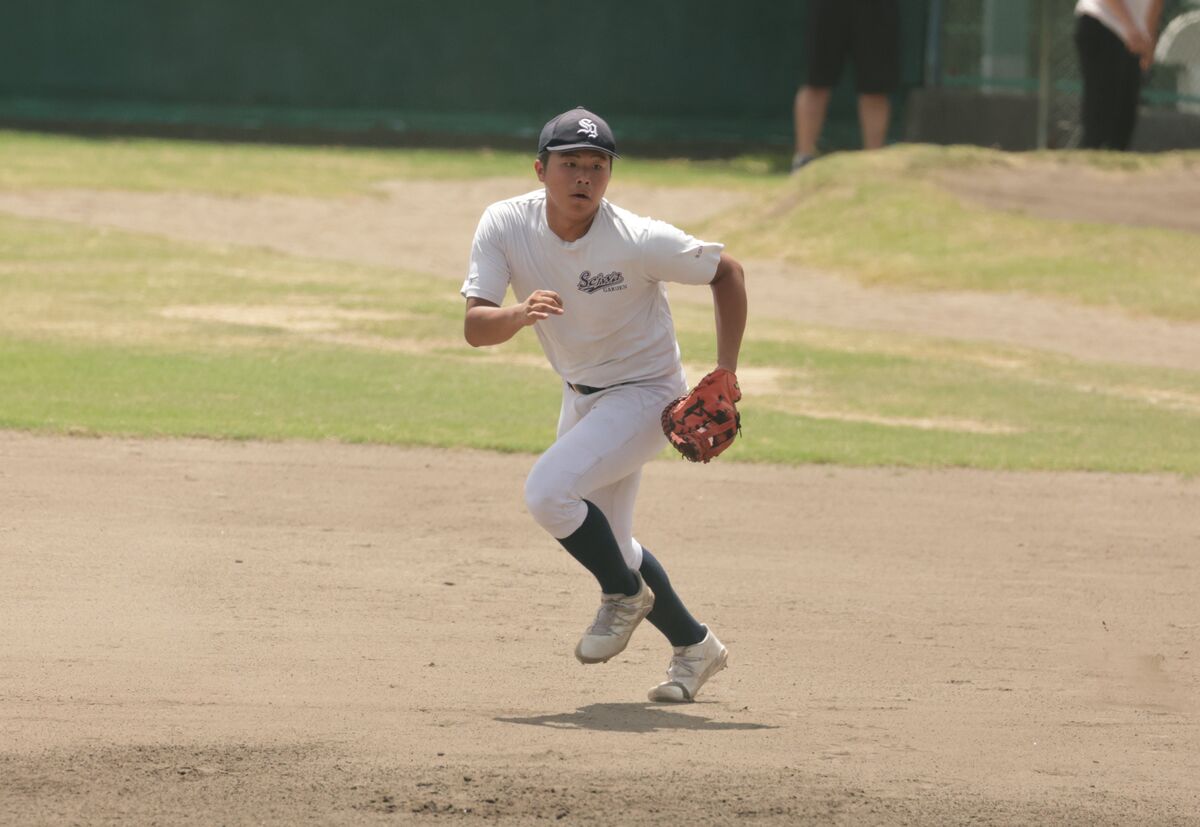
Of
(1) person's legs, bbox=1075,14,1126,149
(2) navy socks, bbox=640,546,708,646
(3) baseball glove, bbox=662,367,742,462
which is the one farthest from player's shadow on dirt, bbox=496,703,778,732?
(1) person's legs, bbox=1075,14,1126,149

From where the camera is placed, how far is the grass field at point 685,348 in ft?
31.1

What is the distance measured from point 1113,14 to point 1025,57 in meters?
4.53

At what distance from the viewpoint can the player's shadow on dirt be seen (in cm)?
502

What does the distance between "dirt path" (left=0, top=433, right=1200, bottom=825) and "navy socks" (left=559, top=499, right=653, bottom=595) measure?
36 centimetres

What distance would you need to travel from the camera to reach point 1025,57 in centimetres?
1967

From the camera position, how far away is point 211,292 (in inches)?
517

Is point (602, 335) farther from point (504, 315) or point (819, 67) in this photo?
point (819, 67)

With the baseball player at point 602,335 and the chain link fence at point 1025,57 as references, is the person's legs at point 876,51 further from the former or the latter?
the baseball player at point 602,335

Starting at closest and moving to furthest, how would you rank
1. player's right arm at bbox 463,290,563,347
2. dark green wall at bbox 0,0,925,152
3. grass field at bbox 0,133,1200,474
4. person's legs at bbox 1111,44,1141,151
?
player's right arm at bbox 463,290,563,347 < grass field at bbox 0,133,1200,474 < person's legs at bbox 1111,44,1141,151 < dark green wall at bbox 0,0,925,152

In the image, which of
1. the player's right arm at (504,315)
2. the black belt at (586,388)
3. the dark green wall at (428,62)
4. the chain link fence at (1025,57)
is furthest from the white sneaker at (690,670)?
the dark green wall at (428,62)

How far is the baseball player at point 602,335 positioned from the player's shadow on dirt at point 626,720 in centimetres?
17

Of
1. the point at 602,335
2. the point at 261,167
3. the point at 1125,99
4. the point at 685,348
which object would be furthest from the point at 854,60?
the point at 602,335

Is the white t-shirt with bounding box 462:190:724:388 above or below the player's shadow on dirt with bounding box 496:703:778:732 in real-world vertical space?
above

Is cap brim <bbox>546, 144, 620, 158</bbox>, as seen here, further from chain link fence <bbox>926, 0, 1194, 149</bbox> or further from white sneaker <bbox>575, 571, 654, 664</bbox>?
chain link fence <bbox>926, 0, 1194, 149</bbox>
